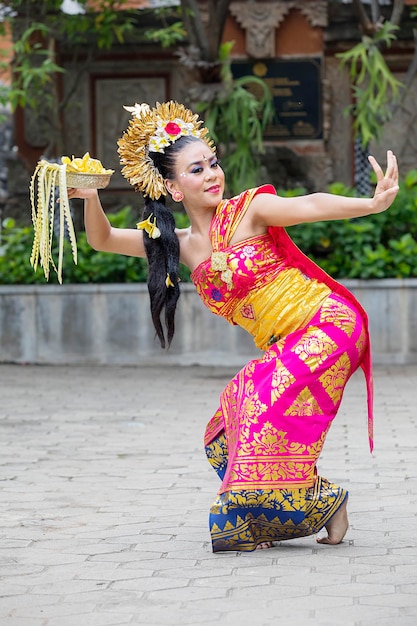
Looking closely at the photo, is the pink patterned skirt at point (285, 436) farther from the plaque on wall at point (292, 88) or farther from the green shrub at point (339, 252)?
the plaque on wall at point (292, 88)

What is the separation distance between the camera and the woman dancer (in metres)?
4.51

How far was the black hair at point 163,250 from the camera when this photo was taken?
4.91 meters

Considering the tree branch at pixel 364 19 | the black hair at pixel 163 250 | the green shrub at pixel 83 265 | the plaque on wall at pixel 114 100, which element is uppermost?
the tree branch at pixel 364 19

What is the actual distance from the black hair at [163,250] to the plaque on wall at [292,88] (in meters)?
8.78

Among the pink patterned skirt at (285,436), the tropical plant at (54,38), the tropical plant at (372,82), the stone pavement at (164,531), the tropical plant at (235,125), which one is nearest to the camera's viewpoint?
the stone pavement at (164,531)

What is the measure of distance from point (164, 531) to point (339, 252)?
686 centimetres

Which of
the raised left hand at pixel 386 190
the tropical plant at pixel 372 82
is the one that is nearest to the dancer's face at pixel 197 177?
the raised left hand at pixel 386 190

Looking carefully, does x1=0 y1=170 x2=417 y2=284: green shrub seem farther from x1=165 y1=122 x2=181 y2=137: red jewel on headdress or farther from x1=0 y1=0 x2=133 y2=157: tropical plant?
x1=165 y1=122 x2=181 y2=137: red jewel on headdress

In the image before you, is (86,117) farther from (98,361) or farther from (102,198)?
(98,361)

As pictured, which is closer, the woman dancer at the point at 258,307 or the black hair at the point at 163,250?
the woman dancer at the point at 258,307

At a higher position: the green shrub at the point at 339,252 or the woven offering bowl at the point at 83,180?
the woven offering bowl at the point at 83,180

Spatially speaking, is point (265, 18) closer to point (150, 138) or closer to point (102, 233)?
point (150, 138)

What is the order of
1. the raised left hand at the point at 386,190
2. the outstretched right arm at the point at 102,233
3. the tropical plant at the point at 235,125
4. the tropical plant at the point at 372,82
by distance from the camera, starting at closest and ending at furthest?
the raised left hand at the point at 386,190 → the outstretched right arm at the point at 102,233 → the tropical plant at the point at 372,82 → the tropical plant at the point at 235,125

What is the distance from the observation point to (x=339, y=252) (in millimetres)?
11531
